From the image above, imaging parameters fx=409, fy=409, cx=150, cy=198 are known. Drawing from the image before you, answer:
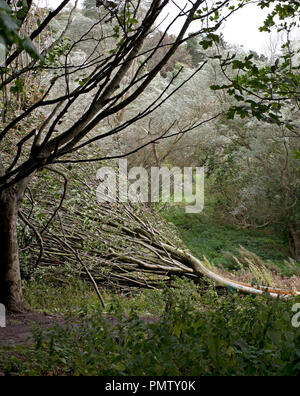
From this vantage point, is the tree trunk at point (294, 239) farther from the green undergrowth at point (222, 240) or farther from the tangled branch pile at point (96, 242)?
the tangled branch pile at point (96, 242)

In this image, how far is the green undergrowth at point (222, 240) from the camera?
41.7 ft

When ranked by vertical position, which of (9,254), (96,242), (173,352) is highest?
(96,242)

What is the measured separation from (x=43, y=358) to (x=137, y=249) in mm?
4303

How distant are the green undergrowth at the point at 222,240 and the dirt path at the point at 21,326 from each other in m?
8.34

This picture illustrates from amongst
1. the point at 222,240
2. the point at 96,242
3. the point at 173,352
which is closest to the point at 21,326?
the point at 173,352

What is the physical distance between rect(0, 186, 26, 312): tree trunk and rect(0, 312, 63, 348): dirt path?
7.2 inches

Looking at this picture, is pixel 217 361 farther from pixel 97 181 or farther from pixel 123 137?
pixel 123 137

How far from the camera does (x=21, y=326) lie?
11.3 feet

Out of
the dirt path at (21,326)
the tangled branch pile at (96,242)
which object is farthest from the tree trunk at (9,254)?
the tangled branch pile at (96,242)

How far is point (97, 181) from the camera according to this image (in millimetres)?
6543

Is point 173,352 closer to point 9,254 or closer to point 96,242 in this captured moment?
point 9,254

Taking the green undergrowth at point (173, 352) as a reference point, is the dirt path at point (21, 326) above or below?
below

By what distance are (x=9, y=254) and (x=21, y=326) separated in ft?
2.41
